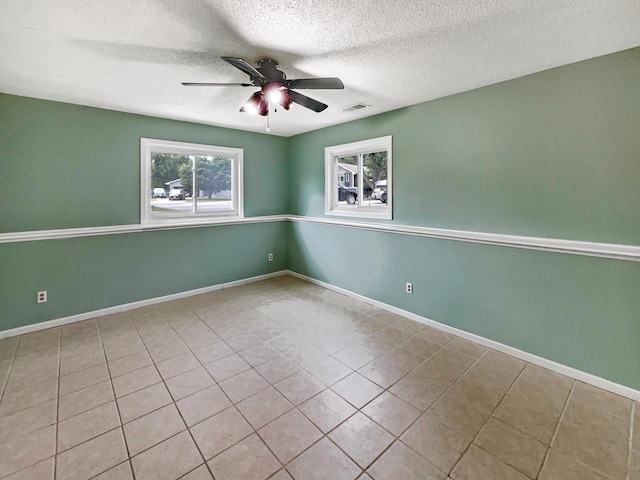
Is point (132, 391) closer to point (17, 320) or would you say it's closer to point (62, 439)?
point (62, 439)

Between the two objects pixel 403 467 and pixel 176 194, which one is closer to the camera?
pixel 403 467

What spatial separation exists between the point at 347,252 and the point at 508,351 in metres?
2.20

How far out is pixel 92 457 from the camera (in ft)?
5.31

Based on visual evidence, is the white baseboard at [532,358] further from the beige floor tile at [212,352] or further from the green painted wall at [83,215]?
the green painted wall at [83,215]

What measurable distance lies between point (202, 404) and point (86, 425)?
679mm

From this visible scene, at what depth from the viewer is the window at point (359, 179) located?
379 cm

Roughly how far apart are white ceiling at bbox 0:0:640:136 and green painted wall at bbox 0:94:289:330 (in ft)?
1.47

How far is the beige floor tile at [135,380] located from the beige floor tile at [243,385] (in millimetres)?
562

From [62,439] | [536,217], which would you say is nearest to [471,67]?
[536,217]

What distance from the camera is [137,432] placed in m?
1.80

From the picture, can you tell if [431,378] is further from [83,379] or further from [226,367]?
[83,379]

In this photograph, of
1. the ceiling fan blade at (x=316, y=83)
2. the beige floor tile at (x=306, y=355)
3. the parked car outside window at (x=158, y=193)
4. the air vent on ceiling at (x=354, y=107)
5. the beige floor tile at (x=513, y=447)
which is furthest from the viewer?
the parked car outside window at (x=158, y=193)

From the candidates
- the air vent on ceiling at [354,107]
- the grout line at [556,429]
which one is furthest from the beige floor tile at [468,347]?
the air vent on ceiling at [354,107]

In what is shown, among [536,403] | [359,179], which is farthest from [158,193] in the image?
[536,403]
